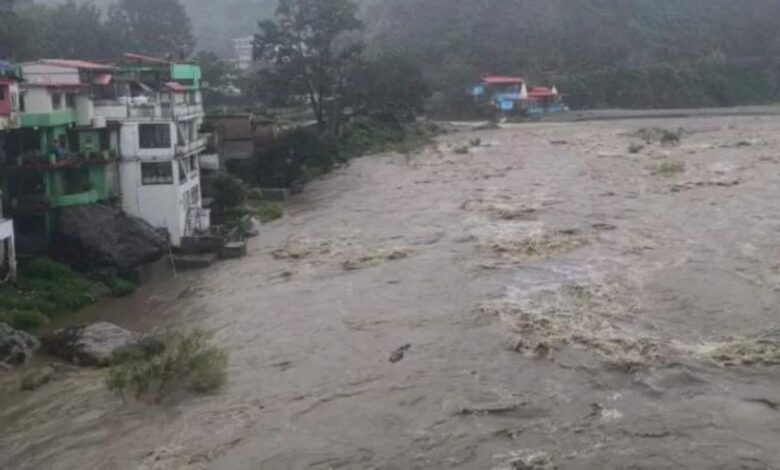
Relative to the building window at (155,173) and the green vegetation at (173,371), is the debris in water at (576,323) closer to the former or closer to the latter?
the green vegetation at (173,371)

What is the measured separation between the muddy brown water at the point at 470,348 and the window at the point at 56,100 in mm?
4337

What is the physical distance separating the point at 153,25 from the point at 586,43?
30.4 meters

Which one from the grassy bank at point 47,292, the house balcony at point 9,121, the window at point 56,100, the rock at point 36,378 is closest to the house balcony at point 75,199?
the grassy bank at point 47,292

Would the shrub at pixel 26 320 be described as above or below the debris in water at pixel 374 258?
below

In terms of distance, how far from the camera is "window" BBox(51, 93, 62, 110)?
63.4 feet

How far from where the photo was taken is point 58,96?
64.3ft

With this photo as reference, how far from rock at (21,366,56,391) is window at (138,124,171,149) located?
27.2 ft

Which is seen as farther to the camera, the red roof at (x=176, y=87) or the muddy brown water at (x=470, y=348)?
the red roof at (x=176, y=87)

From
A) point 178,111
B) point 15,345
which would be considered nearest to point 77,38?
point 178,111

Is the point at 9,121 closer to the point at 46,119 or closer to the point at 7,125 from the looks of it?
the point at 7,125

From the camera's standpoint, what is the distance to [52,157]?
18.6m

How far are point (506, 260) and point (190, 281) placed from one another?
622 cm

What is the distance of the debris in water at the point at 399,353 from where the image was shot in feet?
42.8

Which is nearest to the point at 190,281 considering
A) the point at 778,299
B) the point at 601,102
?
the point at 778,299
